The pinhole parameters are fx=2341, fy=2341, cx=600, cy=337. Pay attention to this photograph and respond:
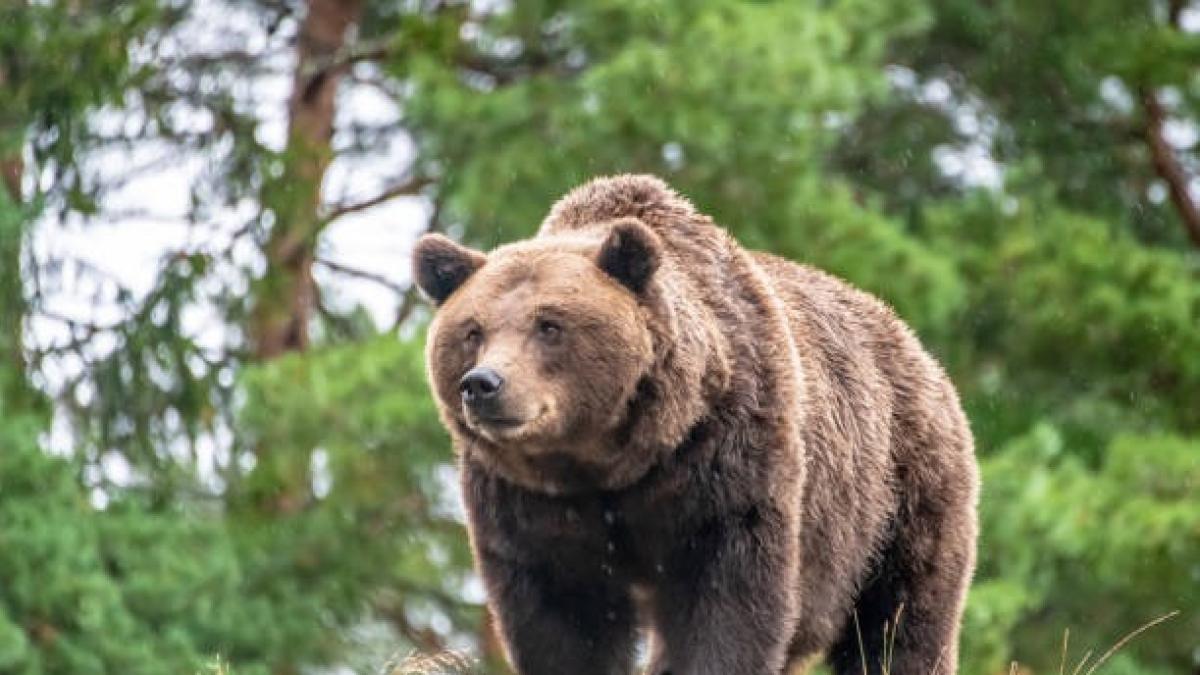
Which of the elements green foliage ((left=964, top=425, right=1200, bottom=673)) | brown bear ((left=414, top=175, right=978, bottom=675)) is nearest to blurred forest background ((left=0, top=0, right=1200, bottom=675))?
green foliage ((left=964, top=425, right=1200, bottom=673))

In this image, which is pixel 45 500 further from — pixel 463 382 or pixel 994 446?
pixel 463 382

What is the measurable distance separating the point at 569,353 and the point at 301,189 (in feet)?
35.5

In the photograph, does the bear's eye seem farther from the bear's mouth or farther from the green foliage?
the green foliage

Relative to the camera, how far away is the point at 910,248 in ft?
47.7

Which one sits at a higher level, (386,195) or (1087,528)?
(1087,528)

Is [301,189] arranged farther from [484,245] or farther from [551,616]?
[551,616]

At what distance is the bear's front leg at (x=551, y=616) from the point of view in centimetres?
586

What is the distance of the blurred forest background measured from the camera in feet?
46.2

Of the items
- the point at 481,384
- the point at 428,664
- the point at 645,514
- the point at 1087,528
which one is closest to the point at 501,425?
the point at 481,384

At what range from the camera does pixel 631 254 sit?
573 cm

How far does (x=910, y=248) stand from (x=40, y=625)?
5.87 m

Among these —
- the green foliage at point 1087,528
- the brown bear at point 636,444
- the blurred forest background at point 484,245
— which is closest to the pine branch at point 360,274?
the blurred forest background at point 484,245

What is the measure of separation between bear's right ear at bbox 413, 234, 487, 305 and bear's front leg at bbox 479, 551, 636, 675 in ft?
2.26

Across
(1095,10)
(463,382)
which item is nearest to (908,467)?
(463,382)
